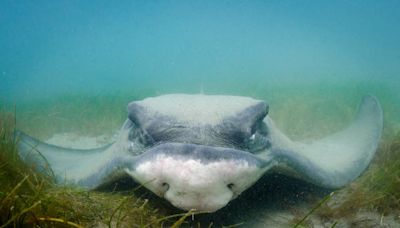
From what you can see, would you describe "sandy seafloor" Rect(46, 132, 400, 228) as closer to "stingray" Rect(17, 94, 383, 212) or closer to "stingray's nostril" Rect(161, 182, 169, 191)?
"stingray" Rect(17, 94, 383, 212)

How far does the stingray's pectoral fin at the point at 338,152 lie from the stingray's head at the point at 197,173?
833mm

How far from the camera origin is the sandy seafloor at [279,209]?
10.9 feet

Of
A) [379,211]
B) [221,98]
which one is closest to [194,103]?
[221,98]

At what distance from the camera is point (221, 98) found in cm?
426

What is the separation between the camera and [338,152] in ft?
15.5

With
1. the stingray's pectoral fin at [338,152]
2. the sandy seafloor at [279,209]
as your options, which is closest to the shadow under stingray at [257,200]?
the sandy seafloor at [279,209]

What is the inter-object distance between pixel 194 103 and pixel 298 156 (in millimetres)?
1295

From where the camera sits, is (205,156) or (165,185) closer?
(205,156)

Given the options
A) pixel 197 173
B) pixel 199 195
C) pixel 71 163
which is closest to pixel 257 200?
pixel 199 195

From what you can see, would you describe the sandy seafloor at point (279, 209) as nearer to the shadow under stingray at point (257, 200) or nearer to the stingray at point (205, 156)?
the shadow under stingray at point (257, 200)

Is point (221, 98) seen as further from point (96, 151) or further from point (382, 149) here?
point (382, 149)

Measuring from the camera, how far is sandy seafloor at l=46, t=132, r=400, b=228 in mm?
3309

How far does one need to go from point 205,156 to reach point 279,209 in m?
1.54

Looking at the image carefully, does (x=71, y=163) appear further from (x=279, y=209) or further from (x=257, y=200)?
(x=279, y=209)
